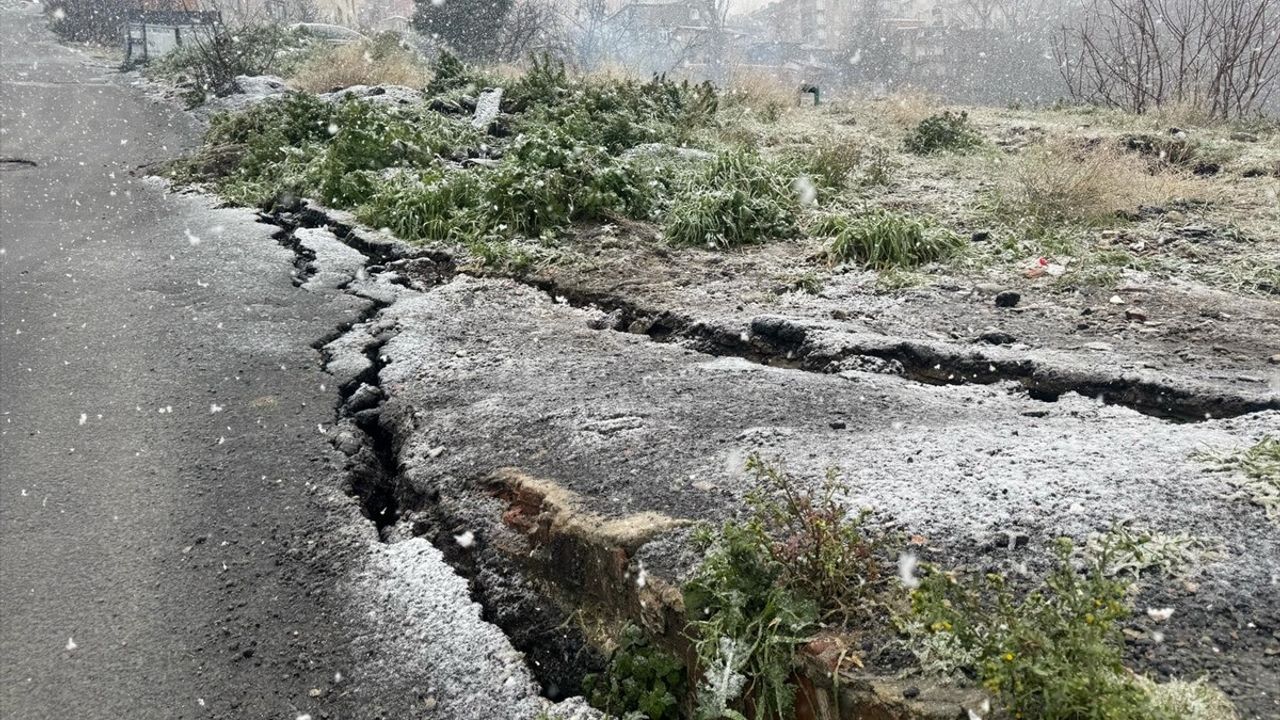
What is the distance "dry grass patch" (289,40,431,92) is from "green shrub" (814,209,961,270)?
29.5 feet

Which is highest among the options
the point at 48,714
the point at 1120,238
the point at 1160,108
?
the point at 1160,108

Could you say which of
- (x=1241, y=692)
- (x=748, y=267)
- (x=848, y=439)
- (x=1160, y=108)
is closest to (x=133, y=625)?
(x=848, y=439)

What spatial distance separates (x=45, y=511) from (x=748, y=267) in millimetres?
3493

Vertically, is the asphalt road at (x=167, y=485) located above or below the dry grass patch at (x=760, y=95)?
below

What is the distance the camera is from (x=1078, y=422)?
110 inches

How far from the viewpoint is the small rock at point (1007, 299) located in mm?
4234

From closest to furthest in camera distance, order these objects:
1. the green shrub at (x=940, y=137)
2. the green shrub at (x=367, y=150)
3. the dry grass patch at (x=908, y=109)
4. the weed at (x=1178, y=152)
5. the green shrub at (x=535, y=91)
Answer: the green shrub at (x=367, y=150) → the weed at (x=1178, y=152) → the green shrub at (x=940, y=137) → the green shrub at (x=535, y=91) → the dry grass patch at (x=908, y=109)

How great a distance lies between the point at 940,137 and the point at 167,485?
7.78 meters

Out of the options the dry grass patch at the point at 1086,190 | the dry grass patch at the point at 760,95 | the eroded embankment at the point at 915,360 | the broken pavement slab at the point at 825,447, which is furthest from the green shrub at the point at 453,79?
the broken pavement slab at the point at 825,447

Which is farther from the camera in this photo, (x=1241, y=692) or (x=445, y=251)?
(x=445, y=251)

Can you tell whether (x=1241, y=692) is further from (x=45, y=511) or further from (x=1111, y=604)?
(x=45, y=511)

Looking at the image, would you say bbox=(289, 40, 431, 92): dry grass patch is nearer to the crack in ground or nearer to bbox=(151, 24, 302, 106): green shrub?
bbox=(151, 24, 302, 106): green shrub

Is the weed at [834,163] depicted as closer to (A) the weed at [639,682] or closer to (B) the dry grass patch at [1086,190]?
(B) the dry grass patch at [1086,190]

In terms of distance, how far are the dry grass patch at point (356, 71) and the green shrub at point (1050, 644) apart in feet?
39.6
